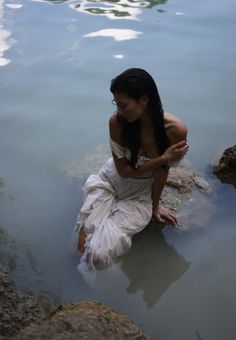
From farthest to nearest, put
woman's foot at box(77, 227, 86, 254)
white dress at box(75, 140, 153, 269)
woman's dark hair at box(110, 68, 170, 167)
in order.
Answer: woman's foot at box(77, 227, 86, 254) < white dress at box(75, 140, 153, 269) < woman's dark hair at box(110, 68, 170, 167)

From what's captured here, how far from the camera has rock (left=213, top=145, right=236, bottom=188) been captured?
13.0 ft

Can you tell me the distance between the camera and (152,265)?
10.9 feet

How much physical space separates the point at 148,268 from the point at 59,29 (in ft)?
14.9

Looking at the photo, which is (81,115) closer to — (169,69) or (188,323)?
(169,69)

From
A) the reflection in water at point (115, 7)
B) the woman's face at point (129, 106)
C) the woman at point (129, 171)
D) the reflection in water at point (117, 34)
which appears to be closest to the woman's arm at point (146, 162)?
the woman at point (129, 171)

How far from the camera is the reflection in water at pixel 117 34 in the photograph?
6.48m

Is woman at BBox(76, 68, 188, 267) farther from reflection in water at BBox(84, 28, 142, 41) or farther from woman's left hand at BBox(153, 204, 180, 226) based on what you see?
reflection in water at BBox(84, 28, 142, 41)

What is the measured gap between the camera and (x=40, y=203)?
3904 mm

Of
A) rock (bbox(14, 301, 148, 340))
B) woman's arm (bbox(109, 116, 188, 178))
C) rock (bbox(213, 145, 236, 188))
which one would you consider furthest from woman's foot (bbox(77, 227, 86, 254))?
rock (bbox(213, 145, 236, 188))

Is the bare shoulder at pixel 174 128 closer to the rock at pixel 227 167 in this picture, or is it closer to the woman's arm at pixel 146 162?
the woman's arm at pixel 146 162

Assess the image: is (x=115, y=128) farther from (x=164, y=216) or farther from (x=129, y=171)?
(x=164, y=216)

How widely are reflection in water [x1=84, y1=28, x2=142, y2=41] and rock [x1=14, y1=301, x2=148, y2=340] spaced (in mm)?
4892

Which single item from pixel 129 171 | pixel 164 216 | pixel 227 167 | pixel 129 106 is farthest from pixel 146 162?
pixel 227 167

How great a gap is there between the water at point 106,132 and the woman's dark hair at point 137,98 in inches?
31.3
